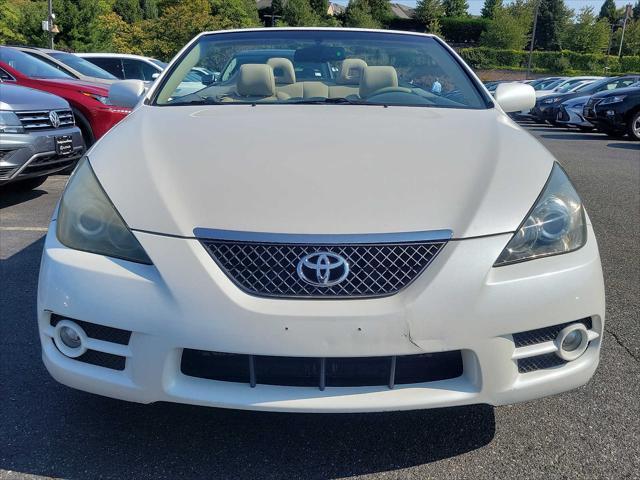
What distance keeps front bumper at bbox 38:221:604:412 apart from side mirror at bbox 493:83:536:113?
1543 millimetres

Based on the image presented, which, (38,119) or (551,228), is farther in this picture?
(38,119)

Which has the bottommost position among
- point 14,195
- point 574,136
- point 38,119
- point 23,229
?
point 574,136

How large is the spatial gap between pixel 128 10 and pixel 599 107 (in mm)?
55857

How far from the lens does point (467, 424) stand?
7.45 feet

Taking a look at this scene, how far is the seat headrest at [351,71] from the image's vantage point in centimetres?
336

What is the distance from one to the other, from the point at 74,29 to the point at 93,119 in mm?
36010

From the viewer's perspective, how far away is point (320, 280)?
1.77m

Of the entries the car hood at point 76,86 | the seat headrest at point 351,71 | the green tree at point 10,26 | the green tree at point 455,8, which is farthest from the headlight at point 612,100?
the green tree at point 455,8

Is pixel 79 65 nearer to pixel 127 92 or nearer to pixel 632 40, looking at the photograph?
pixel 127 92

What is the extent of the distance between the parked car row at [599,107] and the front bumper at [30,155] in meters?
6.14

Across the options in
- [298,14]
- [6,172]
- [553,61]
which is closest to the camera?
[6,172]

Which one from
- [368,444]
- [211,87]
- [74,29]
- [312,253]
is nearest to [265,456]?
[368,444]

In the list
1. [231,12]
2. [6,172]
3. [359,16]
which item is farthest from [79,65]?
[359,16]

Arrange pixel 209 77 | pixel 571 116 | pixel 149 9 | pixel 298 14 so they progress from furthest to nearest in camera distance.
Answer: pixel 298 14 < pixel 149 9 < pixel 571 116 < pixel 209 77
